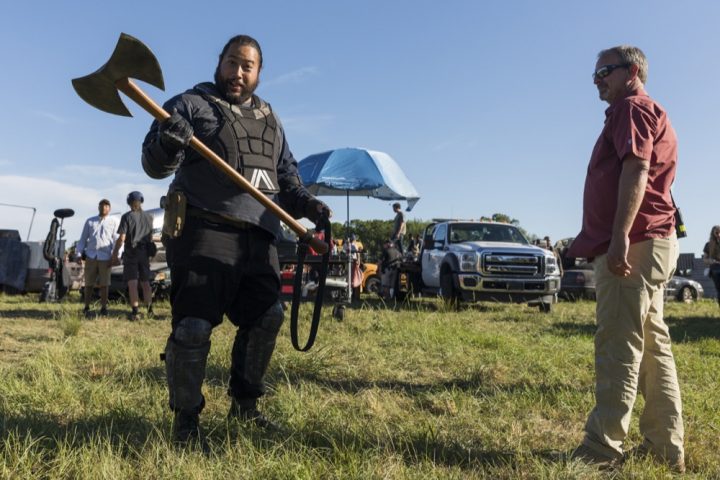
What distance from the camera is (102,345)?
5.48 m

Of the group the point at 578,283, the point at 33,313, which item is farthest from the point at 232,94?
the point at 578,283

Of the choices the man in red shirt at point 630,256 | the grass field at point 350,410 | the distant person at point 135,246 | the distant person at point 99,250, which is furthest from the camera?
the distant person at point 99,250

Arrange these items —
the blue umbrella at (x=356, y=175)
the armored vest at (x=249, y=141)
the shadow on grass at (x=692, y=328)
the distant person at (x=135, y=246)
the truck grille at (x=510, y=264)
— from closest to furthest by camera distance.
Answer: the armored vest at (x=249, y=141)
the shadow on grass at (x=692, y=328)
the distant person at (x=135, y=246)
the truck grille at (x=510, y=264)
the blue umbrella at (x=356, y=175)

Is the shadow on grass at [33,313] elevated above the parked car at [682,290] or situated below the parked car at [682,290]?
below

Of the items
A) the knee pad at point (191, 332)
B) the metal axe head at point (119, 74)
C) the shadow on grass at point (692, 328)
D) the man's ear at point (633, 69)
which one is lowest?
the shadow on grass at point (692, 328)

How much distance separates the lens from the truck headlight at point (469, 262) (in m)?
11.0

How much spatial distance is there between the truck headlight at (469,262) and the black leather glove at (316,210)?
7.86 m

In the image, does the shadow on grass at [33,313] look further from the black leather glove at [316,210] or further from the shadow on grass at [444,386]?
the black leather glove at [316,210]

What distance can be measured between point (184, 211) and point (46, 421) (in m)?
1.34

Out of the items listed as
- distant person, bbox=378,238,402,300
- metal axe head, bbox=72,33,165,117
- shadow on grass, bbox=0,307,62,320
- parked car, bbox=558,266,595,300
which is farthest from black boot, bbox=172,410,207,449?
parked car, bbox=558,266,595,300

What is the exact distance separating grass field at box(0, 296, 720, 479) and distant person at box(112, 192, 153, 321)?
230 cm

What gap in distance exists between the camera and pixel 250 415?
3.20 metres

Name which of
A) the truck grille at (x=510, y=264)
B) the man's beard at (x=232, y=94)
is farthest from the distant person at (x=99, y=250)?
the man's beard at (x=232, y=94)

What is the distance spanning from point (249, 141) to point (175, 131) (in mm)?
468
